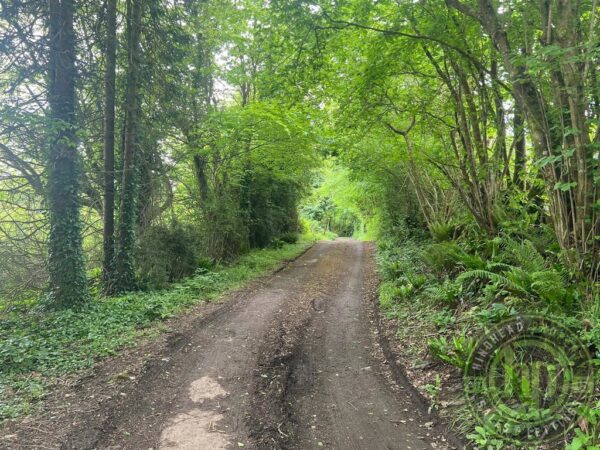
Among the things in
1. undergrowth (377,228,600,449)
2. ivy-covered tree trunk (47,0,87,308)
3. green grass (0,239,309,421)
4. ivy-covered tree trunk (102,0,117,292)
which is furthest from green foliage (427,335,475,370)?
ivy-covered tree trunk (102,0,117,292)

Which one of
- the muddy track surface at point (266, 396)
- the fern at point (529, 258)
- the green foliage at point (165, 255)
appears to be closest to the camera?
the muddy track surface at point (266, 396)

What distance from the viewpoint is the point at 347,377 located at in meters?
4.83

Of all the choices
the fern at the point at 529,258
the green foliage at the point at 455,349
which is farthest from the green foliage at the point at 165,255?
the fern at the point at 529,258

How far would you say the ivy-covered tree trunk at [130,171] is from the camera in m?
9.13

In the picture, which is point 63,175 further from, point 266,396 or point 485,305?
point 485,305

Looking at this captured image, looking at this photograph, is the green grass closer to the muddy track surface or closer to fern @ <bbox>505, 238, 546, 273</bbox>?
the muddy track surface

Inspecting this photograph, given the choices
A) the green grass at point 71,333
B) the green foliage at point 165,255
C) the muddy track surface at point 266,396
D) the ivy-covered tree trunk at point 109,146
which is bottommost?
the muddy track surface at point 266,396

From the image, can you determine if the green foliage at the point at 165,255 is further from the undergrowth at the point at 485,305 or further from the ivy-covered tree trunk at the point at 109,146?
the undergrowth at the point at 485,305

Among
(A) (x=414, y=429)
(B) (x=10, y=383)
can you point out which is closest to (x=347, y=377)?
(A) (x=414, y=429)

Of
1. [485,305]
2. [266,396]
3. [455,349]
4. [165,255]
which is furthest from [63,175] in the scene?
[485,305]

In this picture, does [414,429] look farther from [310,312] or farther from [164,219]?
[164,219]

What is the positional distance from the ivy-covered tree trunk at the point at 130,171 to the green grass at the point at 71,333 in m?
0.90

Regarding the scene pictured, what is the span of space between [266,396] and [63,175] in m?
6.22

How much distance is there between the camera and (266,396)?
427cm
